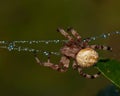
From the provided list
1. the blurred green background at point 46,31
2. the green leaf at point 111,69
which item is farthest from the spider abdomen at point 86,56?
the blurred green background at point 46,31

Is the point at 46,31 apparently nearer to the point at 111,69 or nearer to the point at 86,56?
the point at 86,56

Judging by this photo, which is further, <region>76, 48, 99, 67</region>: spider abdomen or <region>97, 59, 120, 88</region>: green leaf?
<region>76, 48, 99, 67</region>: spider abdomen

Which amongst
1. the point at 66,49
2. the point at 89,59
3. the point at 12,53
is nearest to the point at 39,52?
the point at 12,53

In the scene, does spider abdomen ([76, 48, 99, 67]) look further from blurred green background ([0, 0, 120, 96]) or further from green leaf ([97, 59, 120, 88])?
blurred green background ([0, 0, 120, 96])

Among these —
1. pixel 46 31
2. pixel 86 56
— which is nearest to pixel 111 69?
pixel 86 56

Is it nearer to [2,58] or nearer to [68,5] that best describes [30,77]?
[2,58]

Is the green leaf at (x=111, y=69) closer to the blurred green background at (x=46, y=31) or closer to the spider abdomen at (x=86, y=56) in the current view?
the spider abdomen at (x=86, y=56)

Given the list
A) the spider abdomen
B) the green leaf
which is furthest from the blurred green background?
the green leaf
